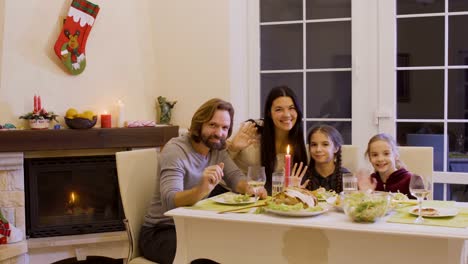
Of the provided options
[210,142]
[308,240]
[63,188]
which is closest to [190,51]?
[63,188]

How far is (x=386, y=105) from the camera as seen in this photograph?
3.53 m

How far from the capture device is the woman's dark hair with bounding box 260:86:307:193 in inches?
104

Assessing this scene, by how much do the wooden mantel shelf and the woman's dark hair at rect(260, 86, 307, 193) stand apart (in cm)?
111

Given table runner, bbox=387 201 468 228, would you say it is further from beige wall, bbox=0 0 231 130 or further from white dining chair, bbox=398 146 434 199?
beige wall, bbox=0 0 231 130

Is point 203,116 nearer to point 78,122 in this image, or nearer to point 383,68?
point 78,122

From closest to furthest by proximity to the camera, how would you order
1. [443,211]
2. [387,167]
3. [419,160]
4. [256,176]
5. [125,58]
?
[443,211] → [256,176] → [387,167] → [419,160] → [125,58]

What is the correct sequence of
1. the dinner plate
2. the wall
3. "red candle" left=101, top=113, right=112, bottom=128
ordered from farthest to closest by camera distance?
the wall, "red candle" left=101, top=113, right=112, bottom=128, the dinner plate

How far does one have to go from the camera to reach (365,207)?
1653 mm

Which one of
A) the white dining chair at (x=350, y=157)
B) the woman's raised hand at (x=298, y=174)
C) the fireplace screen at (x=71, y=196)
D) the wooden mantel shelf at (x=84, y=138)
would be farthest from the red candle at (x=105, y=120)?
the white dining chair at (x=350, y=157)

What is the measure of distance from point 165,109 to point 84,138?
2.26 feet

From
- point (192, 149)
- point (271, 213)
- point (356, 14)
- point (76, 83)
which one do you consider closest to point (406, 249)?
point (271, 213)

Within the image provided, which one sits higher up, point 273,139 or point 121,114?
point 121,114

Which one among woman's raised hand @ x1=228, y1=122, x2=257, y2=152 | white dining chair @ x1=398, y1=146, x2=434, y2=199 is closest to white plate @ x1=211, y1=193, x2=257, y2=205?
woman's raised hand @ x1=228, y1=122, x2=257, y2=152

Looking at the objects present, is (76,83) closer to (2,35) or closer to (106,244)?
(2,35)
